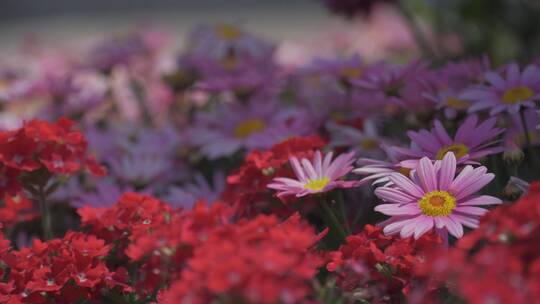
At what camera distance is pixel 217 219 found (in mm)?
1122

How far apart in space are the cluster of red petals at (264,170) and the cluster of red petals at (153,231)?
0.47ft

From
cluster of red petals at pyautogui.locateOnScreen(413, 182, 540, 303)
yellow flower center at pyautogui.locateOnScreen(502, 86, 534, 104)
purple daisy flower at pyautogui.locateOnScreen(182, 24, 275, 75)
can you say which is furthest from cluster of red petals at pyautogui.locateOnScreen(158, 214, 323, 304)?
purple daisy flower at pyautogui.locateOnScreen(182, 24, 275, 75)

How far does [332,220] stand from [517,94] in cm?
43

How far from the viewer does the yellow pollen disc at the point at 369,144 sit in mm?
1718

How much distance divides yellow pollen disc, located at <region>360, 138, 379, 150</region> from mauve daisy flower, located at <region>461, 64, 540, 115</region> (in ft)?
0.84

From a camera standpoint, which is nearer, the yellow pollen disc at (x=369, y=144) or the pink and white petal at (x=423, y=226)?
the pink and white petal at (x=423, y=226)

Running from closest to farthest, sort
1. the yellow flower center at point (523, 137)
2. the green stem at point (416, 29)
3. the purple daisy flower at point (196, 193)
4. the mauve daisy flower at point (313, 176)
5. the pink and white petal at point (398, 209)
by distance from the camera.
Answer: the pink and white petal at point (398, 209) → the mauve daisy flower at point (313, 176) → the yellow flower center at point (523, 137) → the purple daisy flower at point (196, 193) → the green stem at point (416, 29)

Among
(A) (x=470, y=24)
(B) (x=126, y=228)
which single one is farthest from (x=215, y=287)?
(A) (x=470, y=24)

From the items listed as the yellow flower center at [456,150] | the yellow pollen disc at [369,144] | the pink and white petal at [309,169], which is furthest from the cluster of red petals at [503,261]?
the yellow pollen disc at [369,144]

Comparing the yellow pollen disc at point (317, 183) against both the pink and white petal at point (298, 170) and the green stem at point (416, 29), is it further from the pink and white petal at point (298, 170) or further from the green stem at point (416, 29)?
the green stem at point (416, 29)

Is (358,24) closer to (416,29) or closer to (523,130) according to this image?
(416,29)

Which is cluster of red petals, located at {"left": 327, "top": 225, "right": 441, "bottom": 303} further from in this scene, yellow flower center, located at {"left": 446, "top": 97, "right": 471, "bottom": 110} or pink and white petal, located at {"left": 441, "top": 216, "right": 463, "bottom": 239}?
yellow flower center, located at {"left": 446, "top": 97, "right": 471, "bottom": 110}

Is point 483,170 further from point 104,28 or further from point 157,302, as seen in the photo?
point 104,28

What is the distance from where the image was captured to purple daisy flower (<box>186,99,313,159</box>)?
1.84 metres
